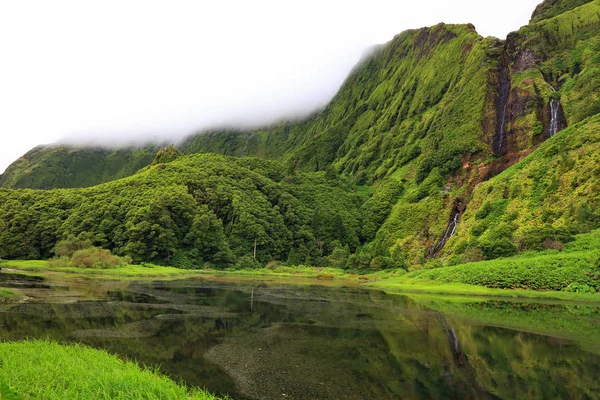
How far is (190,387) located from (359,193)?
151 meters

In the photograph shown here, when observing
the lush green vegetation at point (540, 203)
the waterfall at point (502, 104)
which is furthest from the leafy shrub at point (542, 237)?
the waterfall at point (502, 104)

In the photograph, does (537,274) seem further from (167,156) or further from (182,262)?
(167,156)

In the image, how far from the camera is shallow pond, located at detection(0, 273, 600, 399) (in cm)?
1576

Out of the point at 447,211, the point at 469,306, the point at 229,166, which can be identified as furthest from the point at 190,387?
the point at 229,166

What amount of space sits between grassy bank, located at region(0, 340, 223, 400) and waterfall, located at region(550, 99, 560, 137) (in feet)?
400

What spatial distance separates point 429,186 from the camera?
125m

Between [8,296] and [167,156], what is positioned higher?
[167,156]

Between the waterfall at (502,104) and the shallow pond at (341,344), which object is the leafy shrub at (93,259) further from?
the waterfall at (502,104)

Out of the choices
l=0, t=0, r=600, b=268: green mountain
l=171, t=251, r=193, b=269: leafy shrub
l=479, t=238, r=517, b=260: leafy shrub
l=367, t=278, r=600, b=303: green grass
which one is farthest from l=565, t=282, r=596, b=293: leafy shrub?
l=171, t=251, r=193, b=269: leafy shrub

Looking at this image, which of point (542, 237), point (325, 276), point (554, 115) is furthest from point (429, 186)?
point (542, 237)

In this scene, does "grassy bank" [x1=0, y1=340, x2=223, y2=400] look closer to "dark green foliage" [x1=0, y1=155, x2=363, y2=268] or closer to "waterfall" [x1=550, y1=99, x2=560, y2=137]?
"dark green foliage" [x1=0, y1=155, x2=363, y2=268]

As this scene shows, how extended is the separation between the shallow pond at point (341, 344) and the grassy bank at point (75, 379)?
2.84m

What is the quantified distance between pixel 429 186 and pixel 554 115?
39.6 metres

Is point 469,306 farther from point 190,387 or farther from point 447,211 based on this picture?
point 447,211
